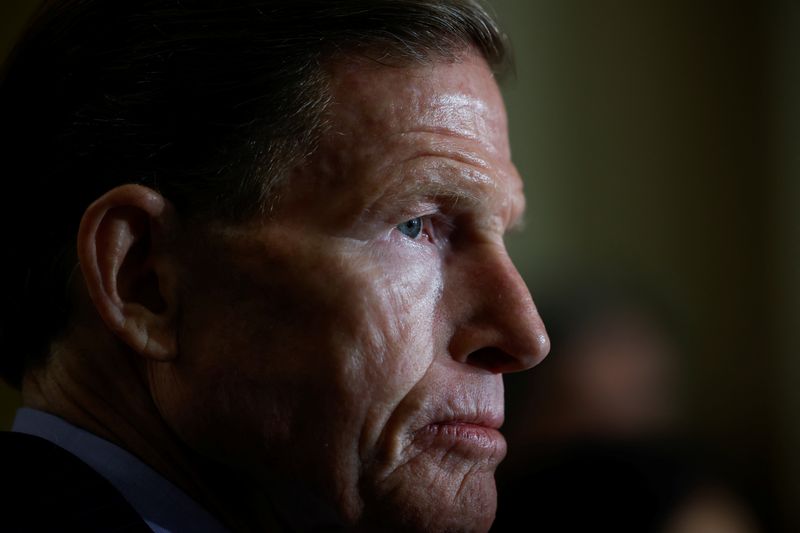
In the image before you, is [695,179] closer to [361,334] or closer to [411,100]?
[411,100]

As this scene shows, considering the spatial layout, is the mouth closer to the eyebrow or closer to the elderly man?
the elderly man

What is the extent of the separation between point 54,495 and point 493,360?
584mm

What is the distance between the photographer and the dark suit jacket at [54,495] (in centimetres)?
101

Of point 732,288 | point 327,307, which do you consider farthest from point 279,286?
point 732,288

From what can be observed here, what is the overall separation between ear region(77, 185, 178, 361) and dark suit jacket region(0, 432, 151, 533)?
0.55 ft

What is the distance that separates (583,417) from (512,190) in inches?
69.2

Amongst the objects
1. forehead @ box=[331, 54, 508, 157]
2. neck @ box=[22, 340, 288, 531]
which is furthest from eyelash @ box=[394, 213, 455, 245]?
neck @ box=[22, 340, 288, 531]

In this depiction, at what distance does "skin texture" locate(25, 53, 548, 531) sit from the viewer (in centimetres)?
111

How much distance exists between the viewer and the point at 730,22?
411 centimetres

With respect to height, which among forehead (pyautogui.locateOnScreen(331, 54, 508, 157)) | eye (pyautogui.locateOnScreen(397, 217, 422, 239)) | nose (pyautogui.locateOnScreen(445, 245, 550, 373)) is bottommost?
nose (pyautogui.locateOnScreen(445, 245, 550, 373))

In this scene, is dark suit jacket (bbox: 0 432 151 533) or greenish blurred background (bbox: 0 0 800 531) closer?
dark suit jacket (bbox: 0 432 151 533)

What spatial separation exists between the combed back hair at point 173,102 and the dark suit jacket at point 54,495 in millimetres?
218

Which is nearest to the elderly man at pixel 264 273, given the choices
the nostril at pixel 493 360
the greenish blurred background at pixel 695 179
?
the nostril at pixel 493 360

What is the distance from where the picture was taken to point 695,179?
409cm
